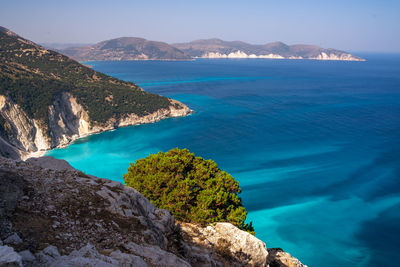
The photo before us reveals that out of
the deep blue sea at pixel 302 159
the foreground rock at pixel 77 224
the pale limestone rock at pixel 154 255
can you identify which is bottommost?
the deep blue sea at pixel 302 159

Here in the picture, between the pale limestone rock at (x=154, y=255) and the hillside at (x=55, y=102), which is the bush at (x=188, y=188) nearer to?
the pale limestone rock at (x=154, y=255)

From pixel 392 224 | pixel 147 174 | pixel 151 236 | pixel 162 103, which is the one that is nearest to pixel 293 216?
pixel 392 224

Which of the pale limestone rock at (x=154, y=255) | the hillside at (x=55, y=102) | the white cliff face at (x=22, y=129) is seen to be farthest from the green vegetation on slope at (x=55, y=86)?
the pale limestone rock at (x=154, y=255)

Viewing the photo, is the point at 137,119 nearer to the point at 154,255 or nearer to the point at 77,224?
the point at 77,224

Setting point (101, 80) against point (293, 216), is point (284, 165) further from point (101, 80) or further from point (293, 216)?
point (101, 80)

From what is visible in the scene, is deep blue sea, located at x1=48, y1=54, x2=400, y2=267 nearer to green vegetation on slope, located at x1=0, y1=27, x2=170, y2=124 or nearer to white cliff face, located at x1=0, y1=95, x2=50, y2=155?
white cliff face, located at x1=0, y1=95, x2=50, y2=155
